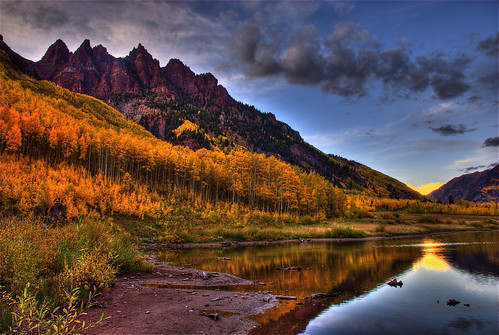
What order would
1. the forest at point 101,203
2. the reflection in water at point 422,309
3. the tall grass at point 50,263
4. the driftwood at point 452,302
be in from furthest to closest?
the driftwood at point 452,302, the forest at point 101,203, the reflection in water at point 422,309, the tall grass at point 50,263

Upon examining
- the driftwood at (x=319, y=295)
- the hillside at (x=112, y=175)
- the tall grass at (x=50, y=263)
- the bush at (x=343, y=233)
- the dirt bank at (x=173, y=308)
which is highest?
the hillside at (x=112, y=175)

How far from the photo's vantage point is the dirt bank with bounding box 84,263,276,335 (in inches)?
391

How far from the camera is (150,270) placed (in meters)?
20.5

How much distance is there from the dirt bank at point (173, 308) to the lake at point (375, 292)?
112 centimetres

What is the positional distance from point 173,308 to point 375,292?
11.7m

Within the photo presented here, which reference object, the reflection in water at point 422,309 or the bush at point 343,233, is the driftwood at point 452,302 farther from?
the bush at point 343,233

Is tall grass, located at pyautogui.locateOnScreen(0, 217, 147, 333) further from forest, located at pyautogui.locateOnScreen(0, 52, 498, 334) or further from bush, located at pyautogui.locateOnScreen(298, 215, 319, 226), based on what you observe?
bush, located at pyautogui.locateOnScreen(298, 215, 319, 226)

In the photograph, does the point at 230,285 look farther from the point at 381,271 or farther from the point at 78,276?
the point at 381,271

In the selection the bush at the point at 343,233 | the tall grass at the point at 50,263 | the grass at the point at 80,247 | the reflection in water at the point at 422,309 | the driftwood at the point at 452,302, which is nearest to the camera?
the tall grass at the point at 50,263

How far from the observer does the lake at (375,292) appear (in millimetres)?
11711

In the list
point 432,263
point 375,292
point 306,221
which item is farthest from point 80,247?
point 306,221

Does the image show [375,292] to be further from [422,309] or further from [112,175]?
[112,175]

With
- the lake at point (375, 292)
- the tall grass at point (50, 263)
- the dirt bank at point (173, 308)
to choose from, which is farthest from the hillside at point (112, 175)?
the dirt bank at point (173, 308)

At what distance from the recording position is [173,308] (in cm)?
1207
